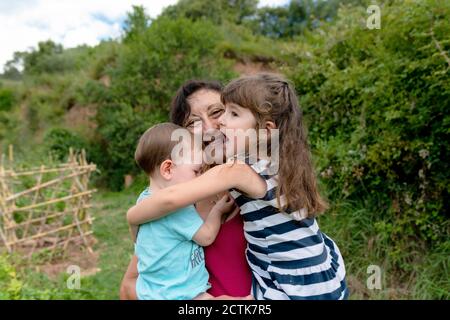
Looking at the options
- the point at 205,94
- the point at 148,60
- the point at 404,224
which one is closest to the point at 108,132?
the point at 148,60

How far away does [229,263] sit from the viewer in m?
1.49

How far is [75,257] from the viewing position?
720cm

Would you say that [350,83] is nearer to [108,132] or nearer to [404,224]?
[404,224]

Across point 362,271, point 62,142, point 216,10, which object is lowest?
point 362,271

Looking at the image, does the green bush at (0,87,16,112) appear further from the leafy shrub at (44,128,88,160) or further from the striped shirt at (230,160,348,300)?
the striped shirt at (230,160,348,300)

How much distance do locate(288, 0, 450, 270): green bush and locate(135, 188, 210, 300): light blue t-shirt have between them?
2.68 meters

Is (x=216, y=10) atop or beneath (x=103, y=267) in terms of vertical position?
atop

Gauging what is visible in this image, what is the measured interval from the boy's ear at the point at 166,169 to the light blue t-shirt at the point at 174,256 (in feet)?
0.42

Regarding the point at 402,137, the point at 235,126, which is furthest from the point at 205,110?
the point at 402,137

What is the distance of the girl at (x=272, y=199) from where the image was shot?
1.35 m

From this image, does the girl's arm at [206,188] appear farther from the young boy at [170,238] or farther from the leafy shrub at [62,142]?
the leafy shrub at [62,142]

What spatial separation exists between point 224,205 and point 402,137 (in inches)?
108

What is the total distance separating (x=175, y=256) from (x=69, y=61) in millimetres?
21328

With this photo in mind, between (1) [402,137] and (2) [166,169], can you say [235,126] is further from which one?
(1) [402,137]
